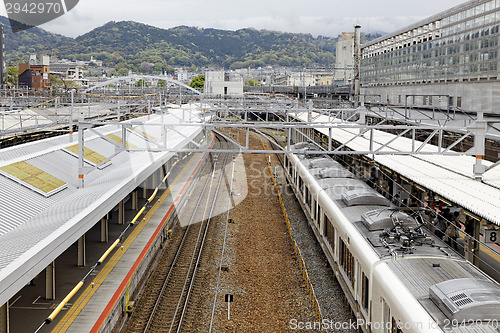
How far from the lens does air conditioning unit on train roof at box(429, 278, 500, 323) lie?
19.3 ft

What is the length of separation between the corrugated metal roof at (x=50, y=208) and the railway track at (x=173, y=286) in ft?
8.55

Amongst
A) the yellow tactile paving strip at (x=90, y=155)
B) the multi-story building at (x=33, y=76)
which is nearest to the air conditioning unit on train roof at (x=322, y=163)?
the yellow tactile paving strip at (x=90, y=155)

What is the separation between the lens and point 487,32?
26156 mm

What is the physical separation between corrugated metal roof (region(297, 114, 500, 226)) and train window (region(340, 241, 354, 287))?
2179mm

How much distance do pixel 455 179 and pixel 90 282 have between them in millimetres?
9302

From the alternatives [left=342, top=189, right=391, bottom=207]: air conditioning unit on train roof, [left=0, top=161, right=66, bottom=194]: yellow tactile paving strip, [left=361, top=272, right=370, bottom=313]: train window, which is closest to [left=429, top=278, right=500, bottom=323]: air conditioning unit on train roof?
[left=361, top=272, right=370, bottom=313]: train window

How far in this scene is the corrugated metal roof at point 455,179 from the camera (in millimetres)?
8586

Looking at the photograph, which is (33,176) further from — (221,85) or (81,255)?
(221,85)

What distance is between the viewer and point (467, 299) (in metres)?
6.02

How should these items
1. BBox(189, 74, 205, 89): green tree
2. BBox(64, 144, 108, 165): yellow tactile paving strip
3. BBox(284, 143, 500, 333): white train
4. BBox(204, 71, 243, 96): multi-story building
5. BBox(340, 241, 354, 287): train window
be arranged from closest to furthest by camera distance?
BBox(284, 143, 500, 333): white train
BBox(340, 241, 354, 287): train window
BBox(64, 144, 108, 165): yellow tactile paving strip
BBox(204, 71, 243, 96): multi-story building
BBox(189, 74, 205, 89): green tree

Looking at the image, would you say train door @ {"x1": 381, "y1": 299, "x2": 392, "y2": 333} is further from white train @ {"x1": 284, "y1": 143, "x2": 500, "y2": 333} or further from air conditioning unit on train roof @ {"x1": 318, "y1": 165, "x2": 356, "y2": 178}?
air conditioning unit on train roof @ {"x1": 318, "y1": 165, "x2": 356, "y2": 178}

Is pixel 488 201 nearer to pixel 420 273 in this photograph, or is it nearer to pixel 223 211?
pixel 420 273

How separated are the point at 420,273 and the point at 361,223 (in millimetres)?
2799

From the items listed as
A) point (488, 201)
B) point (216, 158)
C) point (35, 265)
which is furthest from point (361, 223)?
point (216, 158)
